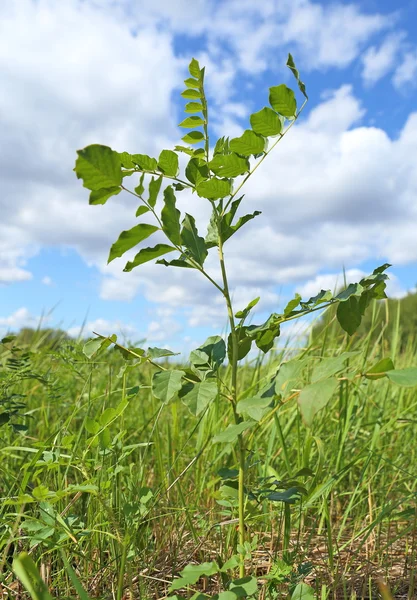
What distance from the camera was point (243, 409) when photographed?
1.07 metres

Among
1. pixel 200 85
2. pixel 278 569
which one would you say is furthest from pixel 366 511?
pixel 200 85

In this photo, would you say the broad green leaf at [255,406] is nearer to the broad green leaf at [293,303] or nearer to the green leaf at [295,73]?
the broad green leaf at [293,303]

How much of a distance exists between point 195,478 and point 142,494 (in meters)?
0.82

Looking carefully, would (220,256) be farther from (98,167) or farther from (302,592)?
(302,592)

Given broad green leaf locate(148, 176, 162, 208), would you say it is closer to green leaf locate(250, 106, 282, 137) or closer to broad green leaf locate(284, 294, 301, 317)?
green leaf locate(250, 106, 282, 137)

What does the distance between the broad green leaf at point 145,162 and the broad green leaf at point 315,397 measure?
0.65m

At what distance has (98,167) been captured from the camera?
1.05 m

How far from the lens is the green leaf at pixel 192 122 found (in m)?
1.34

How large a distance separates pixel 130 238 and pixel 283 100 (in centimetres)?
46

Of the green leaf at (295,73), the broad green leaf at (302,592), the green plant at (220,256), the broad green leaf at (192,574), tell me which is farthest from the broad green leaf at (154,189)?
the broad green leaf at (302,592)

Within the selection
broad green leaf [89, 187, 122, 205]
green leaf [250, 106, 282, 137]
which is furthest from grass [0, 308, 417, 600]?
green leaf [250, 106, 282, 137]

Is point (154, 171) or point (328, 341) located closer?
point (154, 171)

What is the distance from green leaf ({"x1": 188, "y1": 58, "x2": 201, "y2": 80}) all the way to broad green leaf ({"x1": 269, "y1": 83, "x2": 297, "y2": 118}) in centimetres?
20

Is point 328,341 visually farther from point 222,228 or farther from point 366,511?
point 222,228
